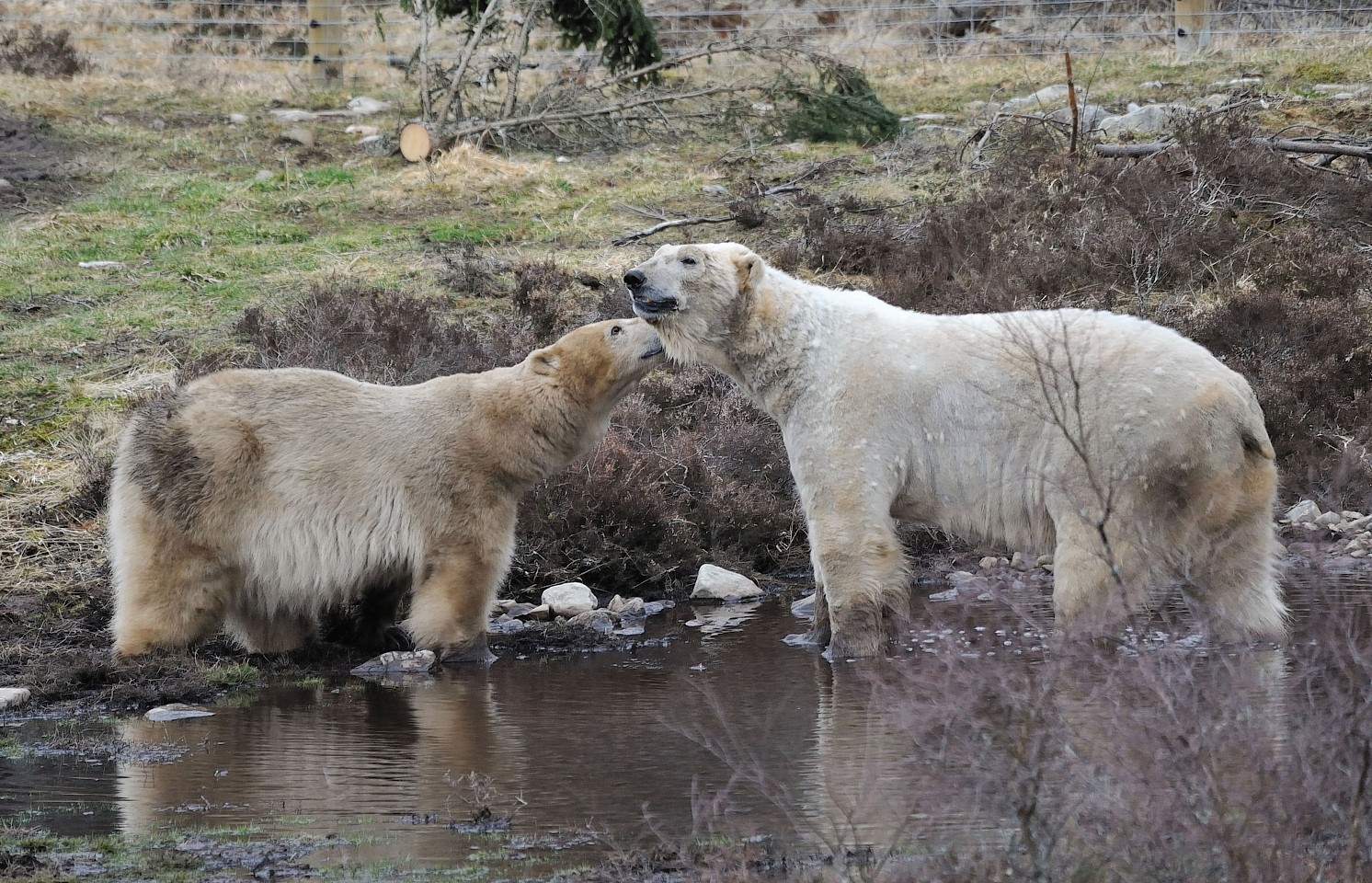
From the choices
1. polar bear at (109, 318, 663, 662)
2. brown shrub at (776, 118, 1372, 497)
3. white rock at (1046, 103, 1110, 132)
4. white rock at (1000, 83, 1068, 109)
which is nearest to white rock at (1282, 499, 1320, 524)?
brown shrub at (776, 118, 1372, 497)

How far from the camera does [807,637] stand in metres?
6.98

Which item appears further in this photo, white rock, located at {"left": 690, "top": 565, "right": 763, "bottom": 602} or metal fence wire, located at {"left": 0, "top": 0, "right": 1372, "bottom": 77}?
metal fence wire, located at {"left": 0, "top": 0, "right": 1372, "bottom": 77}

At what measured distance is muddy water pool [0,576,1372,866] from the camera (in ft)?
13.7

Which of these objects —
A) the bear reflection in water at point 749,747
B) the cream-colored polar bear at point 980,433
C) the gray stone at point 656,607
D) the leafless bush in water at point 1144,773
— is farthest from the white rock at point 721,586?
the leafless bush in water at point 1144,773

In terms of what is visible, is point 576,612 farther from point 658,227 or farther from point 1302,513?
point 658,227

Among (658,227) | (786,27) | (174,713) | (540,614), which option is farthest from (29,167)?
(174,713)

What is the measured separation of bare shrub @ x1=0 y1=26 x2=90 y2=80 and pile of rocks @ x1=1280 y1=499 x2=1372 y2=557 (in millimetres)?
17985

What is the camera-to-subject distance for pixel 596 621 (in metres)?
7.63

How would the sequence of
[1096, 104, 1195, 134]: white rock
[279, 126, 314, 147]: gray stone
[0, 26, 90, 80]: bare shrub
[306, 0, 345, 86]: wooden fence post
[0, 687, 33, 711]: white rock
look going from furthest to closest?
1. [306, 0, 345, 86]: wooden fence post
2. [0, 26, 90, 80]: bare shrub
3. [279, 126, 314, 147]: gray stone
4. [1096, 104, 1195, 134]: white rock
5. [0, 687, 33, 711]: white rock

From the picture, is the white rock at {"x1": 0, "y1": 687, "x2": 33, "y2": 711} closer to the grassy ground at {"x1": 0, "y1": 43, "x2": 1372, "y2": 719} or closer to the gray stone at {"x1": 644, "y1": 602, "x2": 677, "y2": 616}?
the grassy ground at {"x1": 0, "y1": 43, "x2": 1372, "y2": 719}

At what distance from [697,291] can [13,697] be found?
3.32m

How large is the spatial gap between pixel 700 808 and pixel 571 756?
1.02m

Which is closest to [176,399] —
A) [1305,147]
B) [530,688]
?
[530,688]

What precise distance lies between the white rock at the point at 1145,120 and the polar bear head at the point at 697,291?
29.5ft
